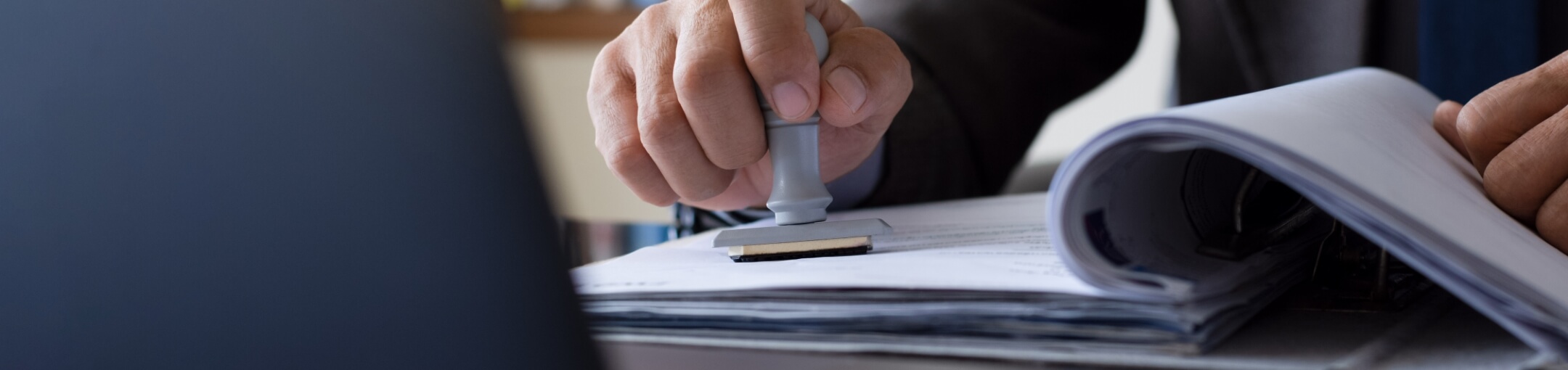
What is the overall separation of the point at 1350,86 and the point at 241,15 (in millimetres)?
407

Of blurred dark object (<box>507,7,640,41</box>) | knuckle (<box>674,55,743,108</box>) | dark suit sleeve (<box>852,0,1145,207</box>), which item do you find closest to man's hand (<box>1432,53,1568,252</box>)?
knuckle (<box>674,55,743,108</box>)

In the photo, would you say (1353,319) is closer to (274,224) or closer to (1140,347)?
(1140,347)

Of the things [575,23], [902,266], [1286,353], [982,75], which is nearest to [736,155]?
[902,266]

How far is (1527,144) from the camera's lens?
0.32m

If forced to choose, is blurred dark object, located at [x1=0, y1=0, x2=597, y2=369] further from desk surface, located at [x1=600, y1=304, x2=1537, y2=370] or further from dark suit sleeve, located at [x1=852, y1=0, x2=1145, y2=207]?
dark suit sleeve, located at [x1=852, y1=0, x2=1145, y2=207]

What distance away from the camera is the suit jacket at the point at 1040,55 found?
73cm

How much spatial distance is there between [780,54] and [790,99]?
0.02m

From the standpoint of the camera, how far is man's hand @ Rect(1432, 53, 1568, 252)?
31 cm

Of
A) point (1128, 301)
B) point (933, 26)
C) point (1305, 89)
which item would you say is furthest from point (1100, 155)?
point (933, 26)

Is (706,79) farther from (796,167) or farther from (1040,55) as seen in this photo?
(1040,55)

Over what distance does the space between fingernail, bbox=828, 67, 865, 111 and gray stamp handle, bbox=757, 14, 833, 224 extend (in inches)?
0.4

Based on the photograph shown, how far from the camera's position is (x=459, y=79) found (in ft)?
0.44

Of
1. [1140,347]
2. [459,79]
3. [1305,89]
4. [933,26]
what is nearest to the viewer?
[459,79]

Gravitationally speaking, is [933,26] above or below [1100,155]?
above
